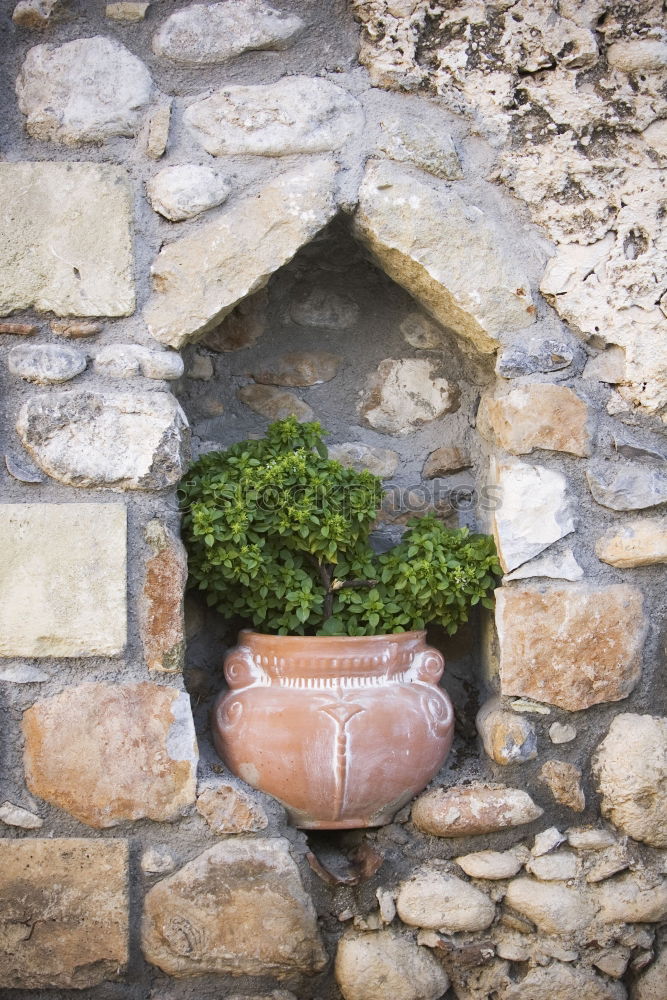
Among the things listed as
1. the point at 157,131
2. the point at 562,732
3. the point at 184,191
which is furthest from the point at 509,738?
the point at 157,131

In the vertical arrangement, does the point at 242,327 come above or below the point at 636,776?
above

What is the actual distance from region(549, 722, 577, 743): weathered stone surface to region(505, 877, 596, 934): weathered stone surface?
1.05 ft

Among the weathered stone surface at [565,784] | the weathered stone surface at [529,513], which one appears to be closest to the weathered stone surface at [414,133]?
the weathered stone surface at [529,513]

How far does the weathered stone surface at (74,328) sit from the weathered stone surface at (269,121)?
504 mm

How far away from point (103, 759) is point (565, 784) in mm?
1054

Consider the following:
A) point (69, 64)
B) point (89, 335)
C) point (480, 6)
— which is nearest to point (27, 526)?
→ point (89, 335)

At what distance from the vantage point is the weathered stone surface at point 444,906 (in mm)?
1937

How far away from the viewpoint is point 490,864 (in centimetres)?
197

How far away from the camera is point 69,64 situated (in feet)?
6.62

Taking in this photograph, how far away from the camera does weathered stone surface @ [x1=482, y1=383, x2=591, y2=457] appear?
2066 mm

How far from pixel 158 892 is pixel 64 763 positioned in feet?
1.14

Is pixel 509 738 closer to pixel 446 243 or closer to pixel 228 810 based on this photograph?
pixel 228 810

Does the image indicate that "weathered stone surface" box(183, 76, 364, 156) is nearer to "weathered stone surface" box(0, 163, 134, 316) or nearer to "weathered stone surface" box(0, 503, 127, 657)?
"weathered stone surface" box(0, 163, 134, 316)

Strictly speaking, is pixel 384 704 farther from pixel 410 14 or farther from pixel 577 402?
pixel 410 14
